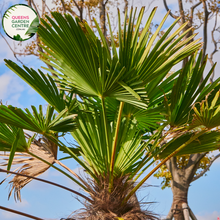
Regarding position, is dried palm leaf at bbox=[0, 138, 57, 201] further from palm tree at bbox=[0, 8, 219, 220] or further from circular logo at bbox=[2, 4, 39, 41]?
circular logo at bbox=[2, 4, 39, 41]

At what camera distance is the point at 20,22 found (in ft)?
14.0

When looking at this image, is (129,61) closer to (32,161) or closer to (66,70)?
(66,70)

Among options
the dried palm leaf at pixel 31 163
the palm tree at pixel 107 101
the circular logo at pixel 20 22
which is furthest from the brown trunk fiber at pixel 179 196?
the circular logo at pixel 20 22

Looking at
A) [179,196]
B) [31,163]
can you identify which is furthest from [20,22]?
[179,196]

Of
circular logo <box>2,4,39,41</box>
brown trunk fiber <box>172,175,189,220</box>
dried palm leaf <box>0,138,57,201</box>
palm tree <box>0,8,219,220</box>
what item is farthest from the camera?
circular logo <box>2,4,39,41</box>

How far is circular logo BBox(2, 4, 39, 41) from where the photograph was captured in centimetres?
426

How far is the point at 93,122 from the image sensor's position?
2055mm

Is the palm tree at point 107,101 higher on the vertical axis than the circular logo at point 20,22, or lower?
lower

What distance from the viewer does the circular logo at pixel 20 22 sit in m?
4.26

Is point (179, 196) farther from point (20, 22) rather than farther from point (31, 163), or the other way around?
point (20, 22)

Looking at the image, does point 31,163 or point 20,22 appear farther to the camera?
point 20,22

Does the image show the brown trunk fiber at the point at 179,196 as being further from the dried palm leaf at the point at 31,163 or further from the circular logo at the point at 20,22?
the circular logo at the point at 20,22

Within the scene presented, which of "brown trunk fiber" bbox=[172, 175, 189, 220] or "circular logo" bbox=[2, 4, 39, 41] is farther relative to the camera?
"circular logo" bbox=[2, 4, 39, 41]

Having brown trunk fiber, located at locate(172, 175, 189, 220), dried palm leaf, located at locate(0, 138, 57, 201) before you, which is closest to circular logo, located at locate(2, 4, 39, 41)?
dried palm leaf, located at locate(0, 138, 57, 201)
